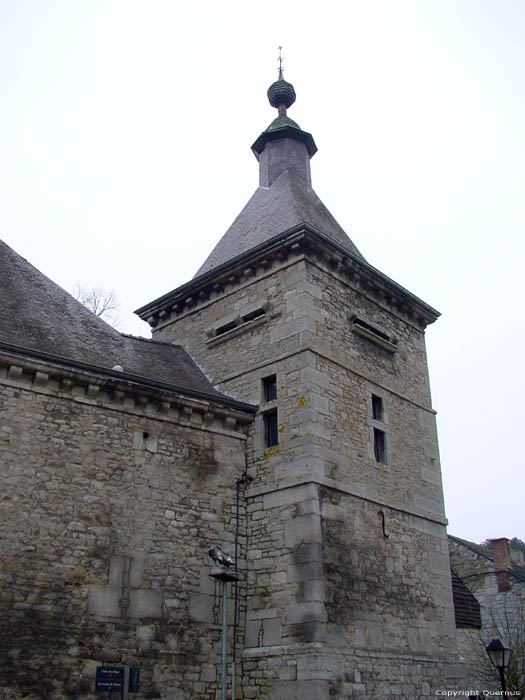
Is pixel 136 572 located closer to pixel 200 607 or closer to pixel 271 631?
pixel 200 607

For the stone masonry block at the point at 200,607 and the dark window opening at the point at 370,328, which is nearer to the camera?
the stone masonry block at the point at 200,607

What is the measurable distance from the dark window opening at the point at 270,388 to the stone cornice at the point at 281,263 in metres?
2.11

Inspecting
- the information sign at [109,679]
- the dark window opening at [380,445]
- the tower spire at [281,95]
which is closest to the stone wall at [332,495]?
the dark window opening at [380,445]

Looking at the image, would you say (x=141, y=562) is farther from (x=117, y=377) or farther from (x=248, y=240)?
(x=248, y=240)

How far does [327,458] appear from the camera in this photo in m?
11.5

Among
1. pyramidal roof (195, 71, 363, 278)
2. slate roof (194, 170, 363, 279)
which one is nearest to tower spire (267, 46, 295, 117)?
pyramidal roof (195, 71, 363, 278)

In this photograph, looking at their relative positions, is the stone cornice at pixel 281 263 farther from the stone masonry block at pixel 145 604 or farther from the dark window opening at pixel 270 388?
the stone masonry block at pixel 145 604

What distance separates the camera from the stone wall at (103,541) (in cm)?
923

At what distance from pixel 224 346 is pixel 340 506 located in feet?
12.9

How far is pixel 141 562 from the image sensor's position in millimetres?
10398

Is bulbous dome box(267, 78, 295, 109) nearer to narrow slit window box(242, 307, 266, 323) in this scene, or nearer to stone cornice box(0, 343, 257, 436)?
narrow slit window box(242, 307, 266, 323)

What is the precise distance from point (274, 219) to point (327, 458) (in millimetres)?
5696

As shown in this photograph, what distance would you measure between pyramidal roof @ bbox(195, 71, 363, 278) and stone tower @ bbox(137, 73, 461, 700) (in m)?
0.10

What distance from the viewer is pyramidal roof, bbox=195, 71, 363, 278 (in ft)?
49.1
